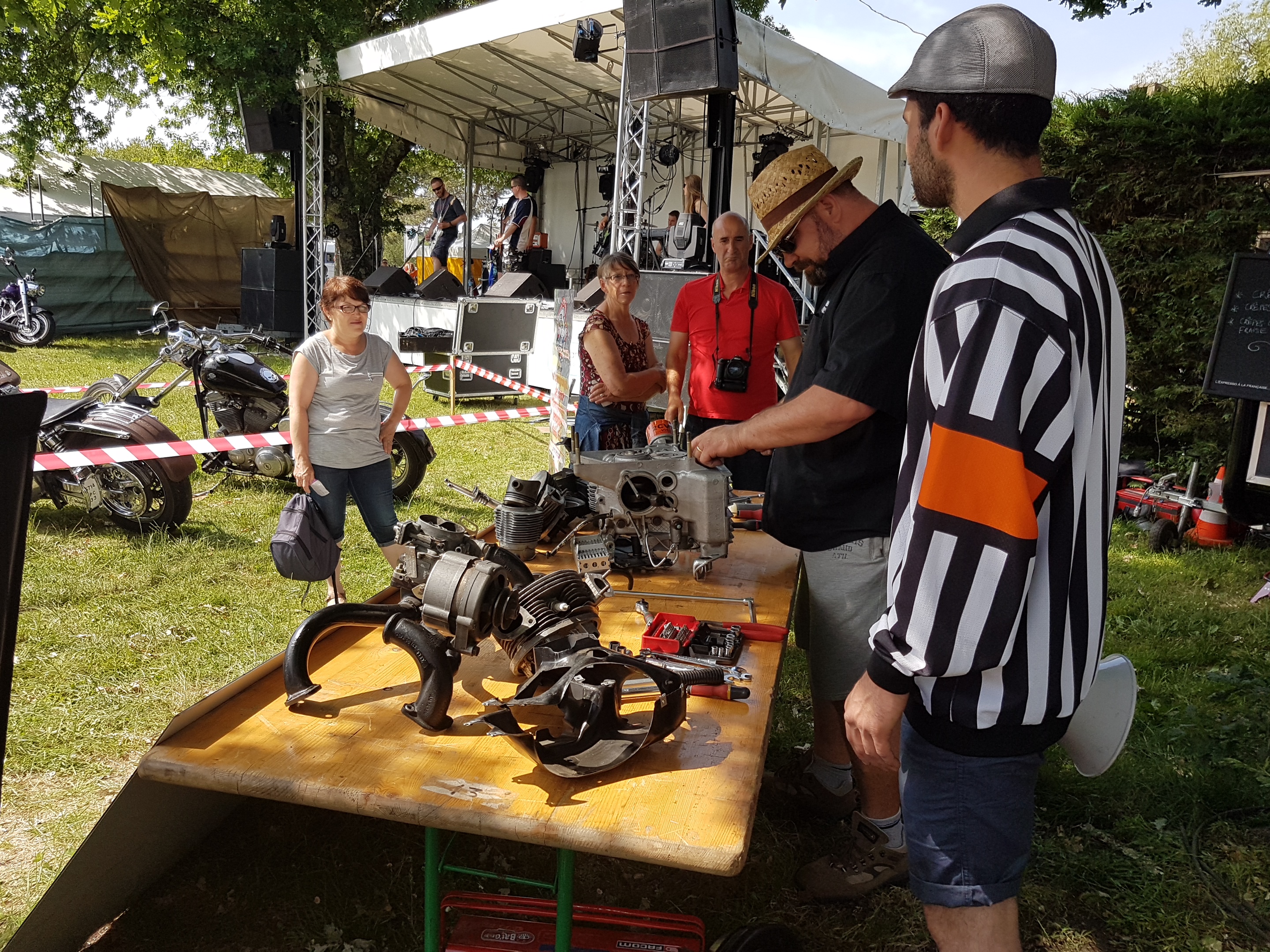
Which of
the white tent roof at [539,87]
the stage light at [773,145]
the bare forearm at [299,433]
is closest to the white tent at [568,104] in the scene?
the white tent roof at [539,87]

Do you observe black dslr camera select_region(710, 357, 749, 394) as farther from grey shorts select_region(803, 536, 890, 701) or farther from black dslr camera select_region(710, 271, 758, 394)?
grey shorts select_region(803, 536, 890, 701)

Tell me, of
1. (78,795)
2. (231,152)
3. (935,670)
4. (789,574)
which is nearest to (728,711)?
(935,670)

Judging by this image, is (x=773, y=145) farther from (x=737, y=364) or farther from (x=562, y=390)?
(x=737, y=364)

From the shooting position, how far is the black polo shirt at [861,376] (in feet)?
6.98

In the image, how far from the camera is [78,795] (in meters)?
2.82

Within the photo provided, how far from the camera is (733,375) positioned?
13.6 feet

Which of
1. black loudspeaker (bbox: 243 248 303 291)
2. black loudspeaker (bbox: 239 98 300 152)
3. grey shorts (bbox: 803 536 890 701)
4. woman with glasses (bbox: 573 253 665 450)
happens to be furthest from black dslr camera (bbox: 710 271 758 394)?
black loudspeaker (bbox: 239 98 300 152)

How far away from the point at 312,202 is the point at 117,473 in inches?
385

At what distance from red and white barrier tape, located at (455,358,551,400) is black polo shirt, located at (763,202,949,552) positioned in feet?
22.0

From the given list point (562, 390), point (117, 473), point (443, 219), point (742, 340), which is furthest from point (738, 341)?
point (443, 219)

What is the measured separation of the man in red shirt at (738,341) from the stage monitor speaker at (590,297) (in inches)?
219

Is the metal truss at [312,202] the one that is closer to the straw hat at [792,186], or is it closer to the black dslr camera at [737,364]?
the black dslr camera at [737,364]

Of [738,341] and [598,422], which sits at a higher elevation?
[738,341]

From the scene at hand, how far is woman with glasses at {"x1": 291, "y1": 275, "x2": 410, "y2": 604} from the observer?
3.85 m
